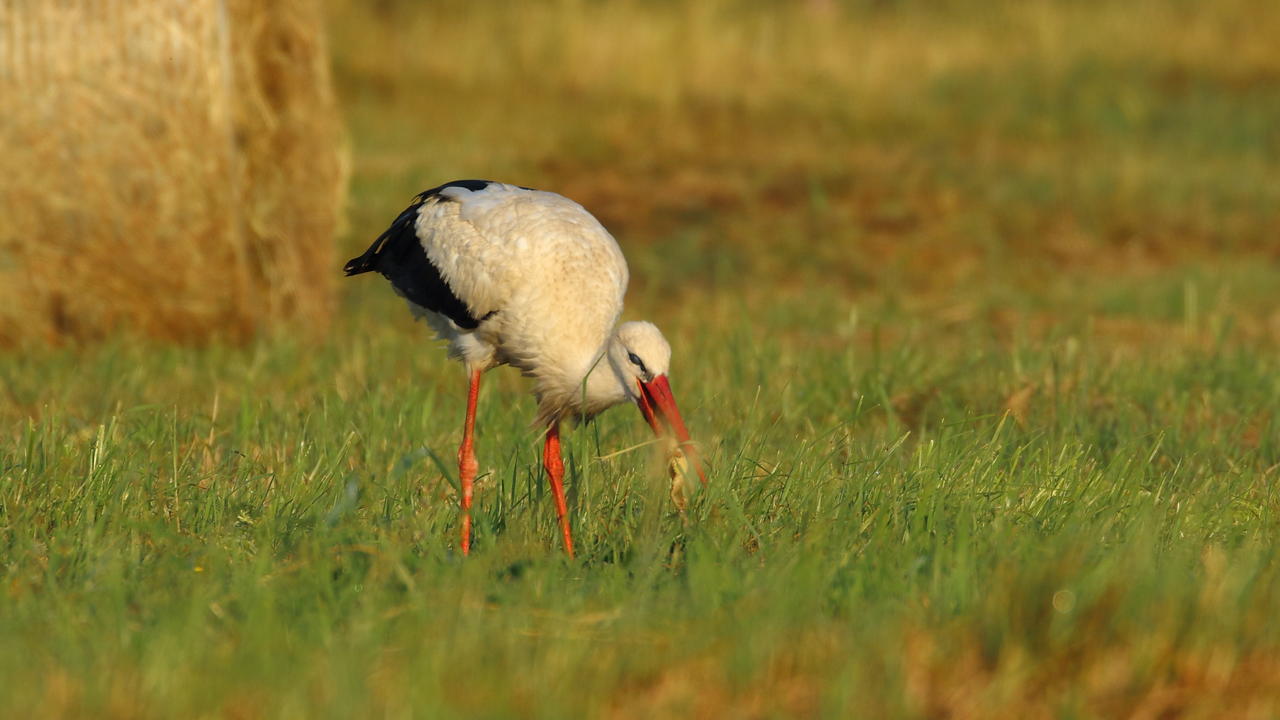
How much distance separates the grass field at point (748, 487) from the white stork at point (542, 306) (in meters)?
0.22

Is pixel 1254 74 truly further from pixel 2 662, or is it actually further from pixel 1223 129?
pixel 2 662

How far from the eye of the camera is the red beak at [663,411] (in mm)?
4004

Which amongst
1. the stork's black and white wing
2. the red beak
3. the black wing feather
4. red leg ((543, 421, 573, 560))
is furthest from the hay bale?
the red beak

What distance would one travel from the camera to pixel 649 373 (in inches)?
167

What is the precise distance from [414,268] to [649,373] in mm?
1191

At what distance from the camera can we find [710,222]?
438 inches

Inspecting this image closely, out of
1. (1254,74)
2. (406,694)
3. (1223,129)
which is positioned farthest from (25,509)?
(1254,74)

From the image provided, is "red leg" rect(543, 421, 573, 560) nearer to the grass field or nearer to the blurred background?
the grass field

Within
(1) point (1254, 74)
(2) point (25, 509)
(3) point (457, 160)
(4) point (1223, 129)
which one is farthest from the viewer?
(1) point (1254, 74)

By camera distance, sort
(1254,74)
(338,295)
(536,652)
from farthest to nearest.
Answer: (1254,74), (338,295), (536,652)

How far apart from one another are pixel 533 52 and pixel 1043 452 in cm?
1154

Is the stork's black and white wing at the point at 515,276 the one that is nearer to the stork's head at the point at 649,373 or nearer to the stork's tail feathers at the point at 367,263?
the stork's head at the point at 649,373

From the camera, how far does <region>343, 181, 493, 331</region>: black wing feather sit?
482cm

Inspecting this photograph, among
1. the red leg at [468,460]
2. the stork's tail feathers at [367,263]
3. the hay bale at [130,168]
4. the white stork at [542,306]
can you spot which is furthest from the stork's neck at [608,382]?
the hay bale at [130,168]
